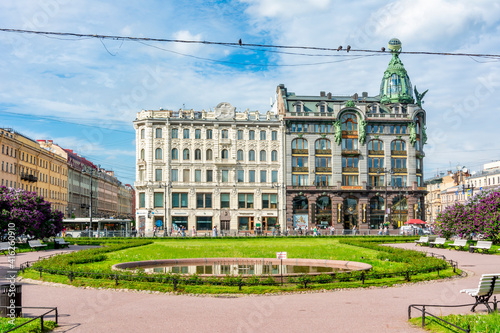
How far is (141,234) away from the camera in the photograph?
232 ft

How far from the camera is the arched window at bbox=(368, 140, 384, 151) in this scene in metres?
82.4

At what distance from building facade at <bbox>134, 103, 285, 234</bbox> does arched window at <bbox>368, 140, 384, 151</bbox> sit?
46.6 ft

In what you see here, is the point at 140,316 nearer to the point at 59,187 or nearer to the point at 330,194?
the point at 330,194

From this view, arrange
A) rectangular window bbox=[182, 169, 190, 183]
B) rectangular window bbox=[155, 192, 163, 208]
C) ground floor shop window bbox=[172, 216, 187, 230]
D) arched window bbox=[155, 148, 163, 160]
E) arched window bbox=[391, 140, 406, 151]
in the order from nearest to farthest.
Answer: ground floor shop window bbox=[172, 216, 187, 230]
rectangular window bbox=[155, 192, 163, 208]
arched window bbox=[155, 148, 163, 160]
rectangular window bbox=[182, 169, 190, 183]
arched window bbox=[391, 140, 406, 151]

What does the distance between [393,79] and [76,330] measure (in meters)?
80.9

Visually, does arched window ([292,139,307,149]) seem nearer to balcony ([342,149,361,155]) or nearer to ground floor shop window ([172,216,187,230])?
balcony ([342,149,361,155])

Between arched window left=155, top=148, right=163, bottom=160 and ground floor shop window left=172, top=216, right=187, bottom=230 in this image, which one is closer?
ground floor shop window left=172, top=216, right=187, bottom=230

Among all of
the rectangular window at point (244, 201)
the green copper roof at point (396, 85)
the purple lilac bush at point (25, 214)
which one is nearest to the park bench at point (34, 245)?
the purple lilac bush at point (25, 214)

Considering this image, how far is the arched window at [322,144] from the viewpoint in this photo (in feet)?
266

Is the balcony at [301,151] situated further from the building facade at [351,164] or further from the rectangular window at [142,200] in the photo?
the rectangular window at [142,200]

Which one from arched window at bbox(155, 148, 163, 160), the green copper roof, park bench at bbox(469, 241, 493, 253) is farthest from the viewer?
the green copper roof

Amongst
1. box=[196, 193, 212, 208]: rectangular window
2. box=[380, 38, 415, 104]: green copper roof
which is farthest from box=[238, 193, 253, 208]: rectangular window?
box=[380, 38, 415, 104]: green copper roof

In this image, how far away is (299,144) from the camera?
8081 centimetres

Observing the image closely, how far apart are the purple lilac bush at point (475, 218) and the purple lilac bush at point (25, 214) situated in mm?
33602
